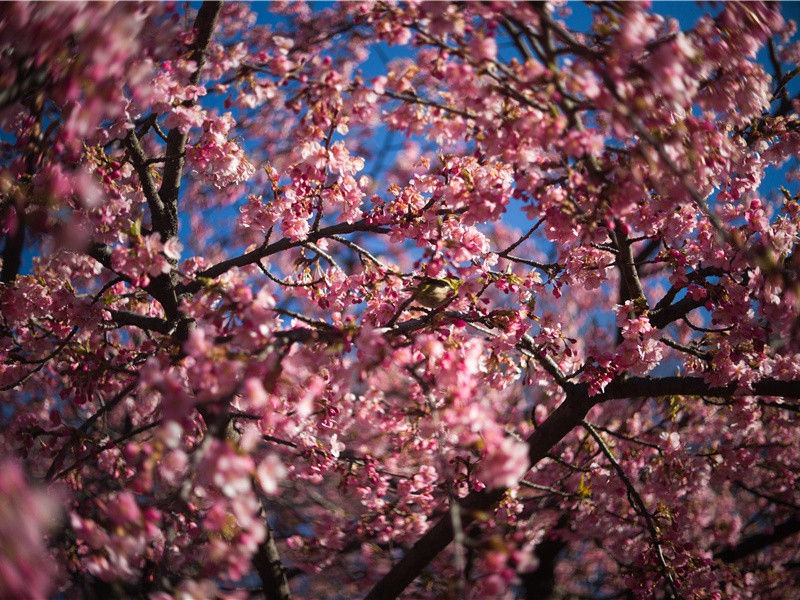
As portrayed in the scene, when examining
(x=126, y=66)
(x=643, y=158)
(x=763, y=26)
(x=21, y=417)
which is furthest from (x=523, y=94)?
(x=21, y=417)

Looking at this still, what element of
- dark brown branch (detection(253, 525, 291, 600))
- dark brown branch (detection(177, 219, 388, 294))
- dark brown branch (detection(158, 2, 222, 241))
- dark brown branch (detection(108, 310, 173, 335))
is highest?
dark brown branch (detection(158, 2, 222, 241))

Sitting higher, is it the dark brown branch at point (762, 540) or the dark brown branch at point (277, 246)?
the dark brown branch at point (277, 246)

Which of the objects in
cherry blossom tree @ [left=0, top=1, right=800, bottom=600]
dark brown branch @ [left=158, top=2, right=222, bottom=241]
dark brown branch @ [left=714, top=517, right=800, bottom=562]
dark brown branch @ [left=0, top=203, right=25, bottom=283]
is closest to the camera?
cherry blossom tree @ [left=0, top=1, right=800, bottom=600]

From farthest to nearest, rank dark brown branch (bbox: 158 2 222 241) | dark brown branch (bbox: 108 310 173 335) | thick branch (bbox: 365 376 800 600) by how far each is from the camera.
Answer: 1. dark brown branch (bbox: 158 2 222 241)
2. dark brown branch (bbox: 108 310 173 335)
3. thick branch (bbox: 365 376 800 600)

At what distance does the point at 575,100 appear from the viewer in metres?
2.08

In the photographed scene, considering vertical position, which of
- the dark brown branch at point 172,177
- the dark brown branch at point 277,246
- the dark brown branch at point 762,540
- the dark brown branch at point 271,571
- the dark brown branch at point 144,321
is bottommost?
the dark brown branch at point 271,571

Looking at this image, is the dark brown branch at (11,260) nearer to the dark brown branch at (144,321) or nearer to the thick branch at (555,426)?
the dark brown branch at (144,321)

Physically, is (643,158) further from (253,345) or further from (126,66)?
(126,66)

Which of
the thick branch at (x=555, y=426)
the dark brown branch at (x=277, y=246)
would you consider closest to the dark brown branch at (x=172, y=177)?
the dark brown branch at (x=277, y=246)

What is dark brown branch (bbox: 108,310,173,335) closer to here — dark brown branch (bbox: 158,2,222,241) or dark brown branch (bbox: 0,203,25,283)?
dark brown branch (bbox: 158,2,222,241)

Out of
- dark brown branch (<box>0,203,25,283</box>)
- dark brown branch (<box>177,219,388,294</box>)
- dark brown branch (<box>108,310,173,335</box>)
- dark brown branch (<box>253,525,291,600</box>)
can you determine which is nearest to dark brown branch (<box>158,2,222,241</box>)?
dark brown branch (<box>177,219,388,294</box>)

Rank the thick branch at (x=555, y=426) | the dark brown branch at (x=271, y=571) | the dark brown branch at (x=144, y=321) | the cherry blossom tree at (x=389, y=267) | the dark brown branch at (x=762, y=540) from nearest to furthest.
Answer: the cherry blossom tree at (x=389, y=267)
the thick branch at (x=555, y=426)
the dark brown branch at (x=144, y=321)
the dark brown branch at (x=271, y=571)
the dark brown branch at (x=762, y=540)

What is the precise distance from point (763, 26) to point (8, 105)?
360cm

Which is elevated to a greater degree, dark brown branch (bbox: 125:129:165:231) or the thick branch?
dark brown branch (bbox: 125:129:165:231)
